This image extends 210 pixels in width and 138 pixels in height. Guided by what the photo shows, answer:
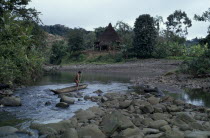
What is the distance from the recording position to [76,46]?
57469 millimetres

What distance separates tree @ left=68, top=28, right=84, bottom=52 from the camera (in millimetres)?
56125

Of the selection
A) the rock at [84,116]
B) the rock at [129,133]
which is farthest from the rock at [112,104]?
the rock at [129,133]

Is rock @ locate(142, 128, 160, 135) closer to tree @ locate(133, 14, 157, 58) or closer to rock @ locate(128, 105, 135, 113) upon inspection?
rock @ locate(128, 105, 135, 113)

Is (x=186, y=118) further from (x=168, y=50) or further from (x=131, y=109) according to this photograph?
(x=168, y=50)

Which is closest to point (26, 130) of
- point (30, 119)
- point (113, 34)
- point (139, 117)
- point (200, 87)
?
point (30, 119)

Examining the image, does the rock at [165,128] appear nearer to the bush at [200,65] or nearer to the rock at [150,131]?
the rock at [150,131]

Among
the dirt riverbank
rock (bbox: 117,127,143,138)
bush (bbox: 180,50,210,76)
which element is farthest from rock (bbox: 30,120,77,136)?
bush (bbox: 180,50,210,76)

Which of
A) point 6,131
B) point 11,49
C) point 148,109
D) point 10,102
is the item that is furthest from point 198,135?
point 10,102

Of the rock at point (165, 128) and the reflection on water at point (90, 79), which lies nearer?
the rock at point (165, 128)

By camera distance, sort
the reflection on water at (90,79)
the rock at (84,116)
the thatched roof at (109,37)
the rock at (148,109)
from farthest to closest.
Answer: the thatched roof at (109,37), the reflection on water at (90,79), the rock at (148,109), the rock at (84,116)

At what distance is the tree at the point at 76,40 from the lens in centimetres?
5612

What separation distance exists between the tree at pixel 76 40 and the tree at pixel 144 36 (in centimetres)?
1502

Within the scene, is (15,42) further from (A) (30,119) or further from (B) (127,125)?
(B) (127,125)

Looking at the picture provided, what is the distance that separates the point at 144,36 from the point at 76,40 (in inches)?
698
